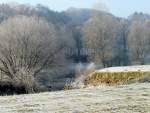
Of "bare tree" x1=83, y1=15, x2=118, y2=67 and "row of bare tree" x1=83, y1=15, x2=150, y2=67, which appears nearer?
"bare tree" x1=83, y1=15, x2=118, y2=67

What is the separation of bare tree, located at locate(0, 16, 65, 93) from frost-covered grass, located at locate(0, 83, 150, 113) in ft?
97.1

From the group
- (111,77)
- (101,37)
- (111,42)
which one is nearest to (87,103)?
(111,77)

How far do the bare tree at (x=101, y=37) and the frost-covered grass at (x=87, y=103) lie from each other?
4777 cm

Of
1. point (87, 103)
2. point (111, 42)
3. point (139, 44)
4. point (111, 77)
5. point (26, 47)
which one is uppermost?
point (111, 42)

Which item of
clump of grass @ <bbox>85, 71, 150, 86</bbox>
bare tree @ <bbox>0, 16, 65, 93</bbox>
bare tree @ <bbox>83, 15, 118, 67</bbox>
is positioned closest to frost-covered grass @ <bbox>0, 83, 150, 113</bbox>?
clump of grass @ <bbox>85, 71, 150, 86</bbox>

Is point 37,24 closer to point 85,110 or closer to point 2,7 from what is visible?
point 85,110

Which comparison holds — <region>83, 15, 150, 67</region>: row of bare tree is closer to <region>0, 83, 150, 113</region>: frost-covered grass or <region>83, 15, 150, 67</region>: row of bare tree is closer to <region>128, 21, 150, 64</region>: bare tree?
<region>128, 21, 150, 64</region>: bare tree

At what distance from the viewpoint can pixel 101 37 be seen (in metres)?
64.6

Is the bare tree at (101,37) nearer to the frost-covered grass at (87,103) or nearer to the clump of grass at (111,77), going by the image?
the clump of grass at (111,77)

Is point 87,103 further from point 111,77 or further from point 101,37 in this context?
point 101,37

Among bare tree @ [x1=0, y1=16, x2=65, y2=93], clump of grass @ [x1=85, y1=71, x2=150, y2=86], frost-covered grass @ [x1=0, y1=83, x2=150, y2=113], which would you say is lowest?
clump of grass @ [x1=85, y1=71, x2=150, y2=86]

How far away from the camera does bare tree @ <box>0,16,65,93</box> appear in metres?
42.6

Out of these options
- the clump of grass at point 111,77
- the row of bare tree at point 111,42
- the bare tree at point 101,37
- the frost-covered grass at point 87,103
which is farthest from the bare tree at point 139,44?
the frost-covered grass at point 87,103

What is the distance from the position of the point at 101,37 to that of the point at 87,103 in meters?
55.0
